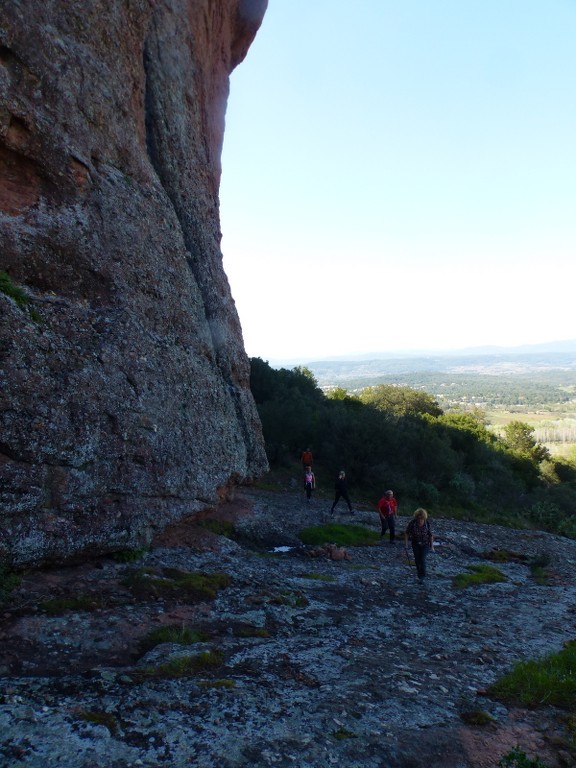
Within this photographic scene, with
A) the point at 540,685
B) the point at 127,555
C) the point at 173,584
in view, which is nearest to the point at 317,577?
the point at 173,584

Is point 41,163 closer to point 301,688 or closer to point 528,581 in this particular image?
point 301,688

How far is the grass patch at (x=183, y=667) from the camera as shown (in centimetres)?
727

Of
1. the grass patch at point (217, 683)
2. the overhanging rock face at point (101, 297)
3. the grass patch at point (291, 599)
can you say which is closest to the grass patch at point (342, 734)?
the grass patch at point (217, 683)

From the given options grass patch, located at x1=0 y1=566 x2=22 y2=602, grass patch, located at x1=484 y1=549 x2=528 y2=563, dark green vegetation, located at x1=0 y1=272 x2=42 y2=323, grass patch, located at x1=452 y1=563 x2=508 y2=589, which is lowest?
grass patch, located at x1=484 y1=549 x2=528 y2=563

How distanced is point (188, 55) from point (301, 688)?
19.2 m

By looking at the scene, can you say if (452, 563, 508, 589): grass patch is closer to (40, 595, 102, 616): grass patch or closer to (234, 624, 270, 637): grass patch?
(234, 624, 270, 637): grass patch

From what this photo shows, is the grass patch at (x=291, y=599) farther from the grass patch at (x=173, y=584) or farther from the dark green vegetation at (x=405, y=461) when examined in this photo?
the dark green vegetation at (x=405, y=461)

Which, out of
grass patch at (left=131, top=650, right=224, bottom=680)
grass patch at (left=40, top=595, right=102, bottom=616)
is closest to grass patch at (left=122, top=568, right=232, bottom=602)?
A: grass patch at (left=40, top=595, right=102, bottom=616)

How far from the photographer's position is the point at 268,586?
1191cm

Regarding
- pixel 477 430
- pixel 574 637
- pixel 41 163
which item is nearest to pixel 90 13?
pixel 41 163

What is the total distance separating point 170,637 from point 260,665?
1529 millimetres

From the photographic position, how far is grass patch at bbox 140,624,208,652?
8.33 metres

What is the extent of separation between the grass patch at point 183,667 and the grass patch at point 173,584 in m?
2.33

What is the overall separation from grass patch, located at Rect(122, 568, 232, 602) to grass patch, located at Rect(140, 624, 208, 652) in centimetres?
136
